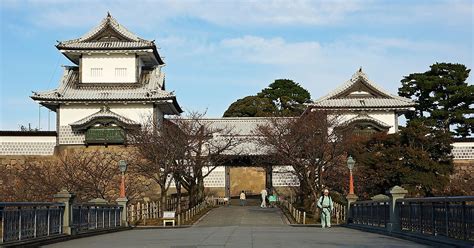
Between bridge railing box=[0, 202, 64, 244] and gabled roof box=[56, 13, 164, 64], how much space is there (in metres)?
34.2

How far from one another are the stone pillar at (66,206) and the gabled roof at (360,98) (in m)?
37.6

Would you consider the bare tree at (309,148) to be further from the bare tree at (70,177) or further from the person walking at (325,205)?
the person walking at (325,205)

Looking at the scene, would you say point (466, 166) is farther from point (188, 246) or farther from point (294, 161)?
point (188, 246)

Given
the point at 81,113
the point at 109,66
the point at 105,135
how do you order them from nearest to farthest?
the point at 105,135 < the point at 81,113 < the point at 109,66

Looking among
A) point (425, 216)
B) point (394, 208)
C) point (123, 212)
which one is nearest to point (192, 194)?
point (123, 212)

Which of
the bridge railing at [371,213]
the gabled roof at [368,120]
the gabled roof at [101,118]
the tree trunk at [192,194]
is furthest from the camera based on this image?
the gabled roof at [368,120]

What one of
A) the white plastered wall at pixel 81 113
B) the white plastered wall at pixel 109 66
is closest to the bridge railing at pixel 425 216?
the white plastered wall at pixel 81 113

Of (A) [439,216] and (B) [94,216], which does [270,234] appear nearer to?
(A) [439,216]

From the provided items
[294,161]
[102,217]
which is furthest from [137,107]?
[102,217]

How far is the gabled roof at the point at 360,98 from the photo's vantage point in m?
54.3

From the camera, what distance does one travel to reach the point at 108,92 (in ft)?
167

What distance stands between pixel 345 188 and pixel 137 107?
731 inches

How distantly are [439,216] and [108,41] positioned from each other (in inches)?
1651

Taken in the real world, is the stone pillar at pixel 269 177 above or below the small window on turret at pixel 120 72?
below
